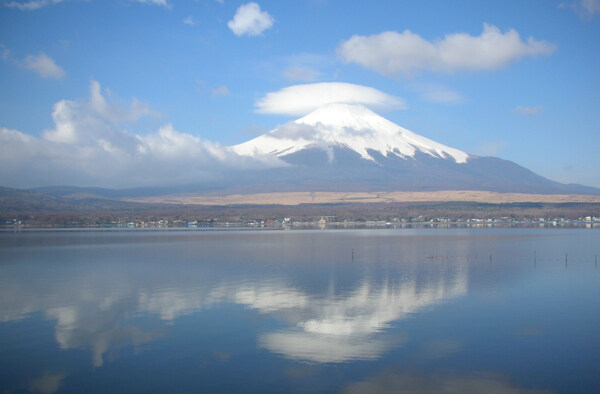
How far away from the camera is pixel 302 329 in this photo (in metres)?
13.8

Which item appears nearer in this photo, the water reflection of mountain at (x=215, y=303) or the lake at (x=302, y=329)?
the lake at (x=302, y=329)

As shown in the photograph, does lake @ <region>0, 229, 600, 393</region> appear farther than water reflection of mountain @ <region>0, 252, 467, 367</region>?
No

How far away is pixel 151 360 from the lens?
A: 1142 cm

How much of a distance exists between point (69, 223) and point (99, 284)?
3051 inches

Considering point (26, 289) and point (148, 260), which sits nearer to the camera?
point (26, 289)

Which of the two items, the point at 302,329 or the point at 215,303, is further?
the point at 215,303

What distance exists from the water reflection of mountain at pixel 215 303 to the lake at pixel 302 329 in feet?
0.19

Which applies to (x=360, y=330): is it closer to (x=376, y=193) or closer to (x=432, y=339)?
(x=432, y=339)

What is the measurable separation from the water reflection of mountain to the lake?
58 millimetres

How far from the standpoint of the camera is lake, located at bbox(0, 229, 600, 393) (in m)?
10.3

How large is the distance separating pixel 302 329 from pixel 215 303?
14.5 feet

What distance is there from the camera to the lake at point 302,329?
33.8 ft

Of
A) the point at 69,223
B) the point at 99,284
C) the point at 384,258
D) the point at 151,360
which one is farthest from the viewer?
the point at 69,223

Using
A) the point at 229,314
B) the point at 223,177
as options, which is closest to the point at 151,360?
the point at 229,314
